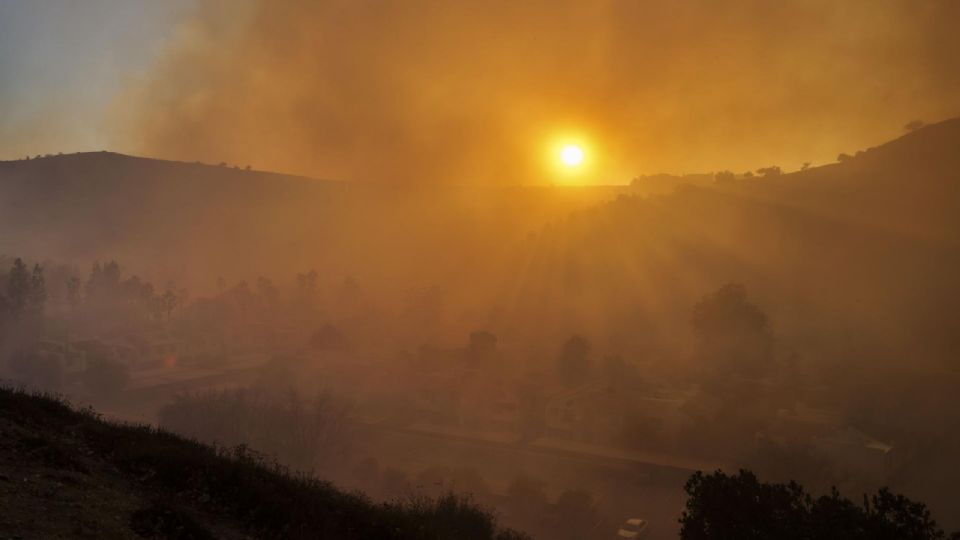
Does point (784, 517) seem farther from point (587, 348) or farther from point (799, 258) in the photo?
point (799, 258)

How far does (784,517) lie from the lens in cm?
1320

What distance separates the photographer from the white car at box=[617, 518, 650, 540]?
29.4 meters

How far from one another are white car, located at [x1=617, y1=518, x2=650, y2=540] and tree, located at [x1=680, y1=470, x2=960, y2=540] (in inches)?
651

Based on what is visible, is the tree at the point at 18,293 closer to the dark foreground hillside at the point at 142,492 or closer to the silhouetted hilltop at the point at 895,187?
the dark foreground hillside at the point at 142,492

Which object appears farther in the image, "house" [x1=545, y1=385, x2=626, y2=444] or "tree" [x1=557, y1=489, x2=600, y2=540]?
"house" [x1=545, y1=385, x2=626, y2=444]

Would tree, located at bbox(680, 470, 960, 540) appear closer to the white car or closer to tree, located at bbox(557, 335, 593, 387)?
the white car

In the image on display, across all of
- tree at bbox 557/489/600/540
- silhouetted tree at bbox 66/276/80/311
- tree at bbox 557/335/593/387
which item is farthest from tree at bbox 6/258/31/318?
tree at bbox 557/489/600/540

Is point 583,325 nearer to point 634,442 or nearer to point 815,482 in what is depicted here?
point 634,442

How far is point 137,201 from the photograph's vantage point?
548ft

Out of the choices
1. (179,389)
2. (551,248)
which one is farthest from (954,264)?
(179,389)

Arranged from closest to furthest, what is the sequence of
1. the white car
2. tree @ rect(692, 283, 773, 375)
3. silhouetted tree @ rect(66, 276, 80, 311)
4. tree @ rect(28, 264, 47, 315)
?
the white car, tree @ rect(692, 283, 773, 375), tree @ rect(28, 264, 47, 315), silhouetted tree @ rect(66, 276, 80, 311)

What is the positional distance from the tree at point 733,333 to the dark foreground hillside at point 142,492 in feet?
150

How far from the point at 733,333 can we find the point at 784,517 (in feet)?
152

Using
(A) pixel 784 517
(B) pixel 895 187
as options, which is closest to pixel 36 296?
(A) pixel 784 517
